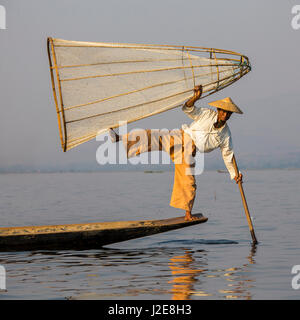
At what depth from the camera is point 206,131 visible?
9.28 meters

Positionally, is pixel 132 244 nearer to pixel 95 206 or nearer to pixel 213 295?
pixel 213 295

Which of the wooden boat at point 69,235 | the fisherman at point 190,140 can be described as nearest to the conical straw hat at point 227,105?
the fisherman at point 190,140

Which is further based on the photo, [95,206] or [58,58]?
[95,206]

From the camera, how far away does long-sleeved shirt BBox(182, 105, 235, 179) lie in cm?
920

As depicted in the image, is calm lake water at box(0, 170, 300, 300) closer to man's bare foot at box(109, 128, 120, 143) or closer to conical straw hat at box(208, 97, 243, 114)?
man's bare foot at box(109, 128, 120, 143)

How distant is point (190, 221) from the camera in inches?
386

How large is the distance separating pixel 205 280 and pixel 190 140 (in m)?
2.49

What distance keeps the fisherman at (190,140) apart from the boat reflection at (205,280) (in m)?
1.04

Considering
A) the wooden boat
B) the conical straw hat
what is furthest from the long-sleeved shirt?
the wooden boat

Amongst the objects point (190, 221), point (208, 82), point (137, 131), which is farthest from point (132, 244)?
point (208, 82)

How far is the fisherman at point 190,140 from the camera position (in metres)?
9.06

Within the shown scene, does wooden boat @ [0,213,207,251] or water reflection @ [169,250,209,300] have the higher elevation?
wooden boat @ [0,213,207,251]

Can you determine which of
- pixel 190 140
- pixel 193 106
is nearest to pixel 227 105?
pixel 193 106

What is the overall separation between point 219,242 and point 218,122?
369 centimetres
